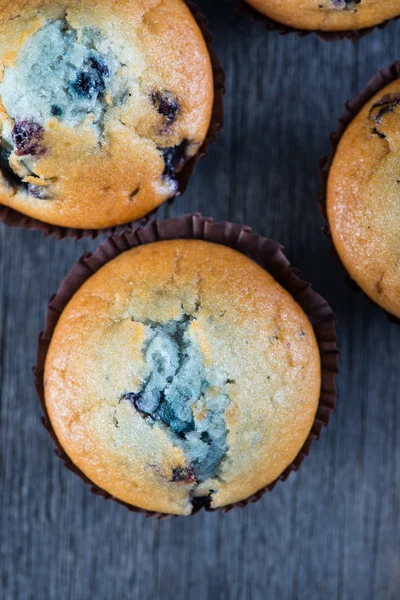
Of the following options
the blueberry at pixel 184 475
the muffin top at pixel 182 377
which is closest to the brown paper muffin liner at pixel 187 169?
the muffin top at pixel 182 377

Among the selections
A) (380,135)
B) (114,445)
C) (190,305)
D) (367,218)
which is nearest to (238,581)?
(114,445)

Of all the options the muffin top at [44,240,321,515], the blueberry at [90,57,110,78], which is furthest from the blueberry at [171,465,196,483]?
the blueberry at [90,57,110,78]

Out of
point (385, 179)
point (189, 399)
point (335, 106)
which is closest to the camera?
point (189, 399)

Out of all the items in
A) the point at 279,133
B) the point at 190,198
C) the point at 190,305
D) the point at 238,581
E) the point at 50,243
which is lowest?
the point at 238,581

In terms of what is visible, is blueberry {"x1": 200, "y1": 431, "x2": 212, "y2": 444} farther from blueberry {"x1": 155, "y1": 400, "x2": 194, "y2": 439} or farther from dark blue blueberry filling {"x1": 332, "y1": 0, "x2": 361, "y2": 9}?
dark blue blueberry filling {"x1": 332, "y1": 0, "x2": 361, "y2": 9}

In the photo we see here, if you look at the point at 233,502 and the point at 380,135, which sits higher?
the point at 380,135

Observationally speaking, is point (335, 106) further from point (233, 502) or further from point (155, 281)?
point (233, 502)
